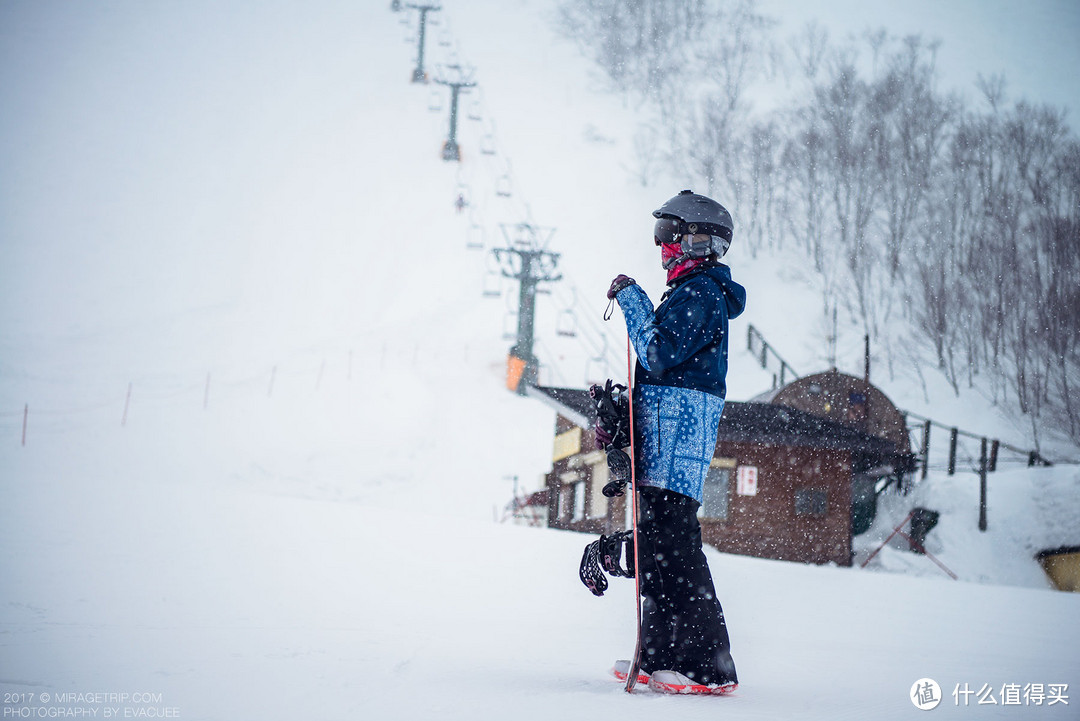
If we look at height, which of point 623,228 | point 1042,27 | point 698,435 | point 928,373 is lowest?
point 698,435

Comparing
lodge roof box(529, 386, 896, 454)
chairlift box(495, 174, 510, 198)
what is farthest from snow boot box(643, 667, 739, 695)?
chairlift box(495, 174, 510, 198)

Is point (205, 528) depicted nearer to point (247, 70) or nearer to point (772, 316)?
point (772, 316)

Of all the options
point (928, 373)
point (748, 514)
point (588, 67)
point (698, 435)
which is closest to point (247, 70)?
point (588, 67)

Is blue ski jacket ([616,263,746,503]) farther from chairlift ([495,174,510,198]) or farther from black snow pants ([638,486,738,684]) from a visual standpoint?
chairlift ([495,174,510,198])

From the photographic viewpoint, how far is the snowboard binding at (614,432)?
2.29m

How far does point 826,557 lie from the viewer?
43.9 feet

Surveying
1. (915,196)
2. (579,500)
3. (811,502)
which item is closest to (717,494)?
(811,502)

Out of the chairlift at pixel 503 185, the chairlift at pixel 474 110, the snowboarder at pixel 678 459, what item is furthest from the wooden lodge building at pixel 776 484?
the chairlift at pixel 474 110

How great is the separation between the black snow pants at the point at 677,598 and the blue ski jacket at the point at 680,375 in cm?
8

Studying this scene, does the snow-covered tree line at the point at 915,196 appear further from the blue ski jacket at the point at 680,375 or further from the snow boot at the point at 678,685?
the snow boot at the point at 678,685

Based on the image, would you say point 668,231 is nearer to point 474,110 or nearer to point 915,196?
point 915,196

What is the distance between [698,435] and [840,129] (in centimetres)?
3718

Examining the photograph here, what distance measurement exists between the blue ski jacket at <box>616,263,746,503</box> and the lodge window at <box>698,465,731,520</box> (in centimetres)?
1117

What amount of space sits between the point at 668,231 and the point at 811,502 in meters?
12.2
